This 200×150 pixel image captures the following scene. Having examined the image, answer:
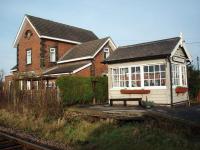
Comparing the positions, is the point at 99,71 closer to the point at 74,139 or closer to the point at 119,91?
the point at 119,91

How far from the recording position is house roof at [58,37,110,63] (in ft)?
89.9

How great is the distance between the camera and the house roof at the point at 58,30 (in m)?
30.8

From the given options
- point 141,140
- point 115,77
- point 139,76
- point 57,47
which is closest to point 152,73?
point 139,76

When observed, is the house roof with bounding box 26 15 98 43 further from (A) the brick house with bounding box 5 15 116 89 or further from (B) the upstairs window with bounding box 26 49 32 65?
(B) the upstairs window with bounding box 26 49 32 65

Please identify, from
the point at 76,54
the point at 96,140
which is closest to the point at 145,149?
the point at 96,140

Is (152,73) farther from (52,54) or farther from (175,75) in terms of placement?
(52,54)

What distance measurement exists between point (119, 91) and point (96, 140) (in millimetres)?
10097

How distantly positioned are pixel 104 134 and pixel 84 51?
1992 centimetres

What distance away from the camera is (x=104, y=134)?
956 centimetres

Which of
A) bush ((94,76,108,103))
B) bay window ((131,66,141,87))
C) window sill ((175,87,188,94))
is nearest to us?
window sill ((175,87,188,94))

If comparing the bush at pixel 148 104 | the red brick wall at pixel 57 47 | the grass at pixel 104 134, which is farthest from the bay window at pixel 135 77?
the red brick wall at pixel 57 47

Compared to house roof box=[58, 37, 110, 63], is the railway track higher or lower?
lower

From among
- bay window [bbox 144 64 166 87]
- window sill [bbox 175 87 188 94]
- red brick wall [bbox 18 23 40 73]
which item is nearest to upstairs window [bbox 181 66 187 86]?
window sill [bbox 175 87 188 94]

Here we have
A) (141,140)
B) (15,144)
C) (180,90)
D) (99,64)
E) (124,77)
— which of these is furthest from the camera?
(99,64)
